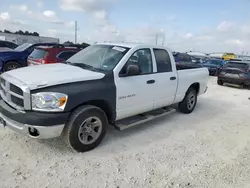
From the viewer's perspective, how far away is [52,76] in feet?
12.1

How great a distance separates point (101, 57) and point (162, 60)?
1.48 meters

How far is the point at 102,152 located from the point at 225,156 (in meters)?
2.18

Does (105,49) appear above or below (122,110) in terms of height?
above

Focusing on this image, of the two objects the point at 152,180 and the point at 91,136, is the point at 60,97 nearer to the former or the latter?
the point at 91,136

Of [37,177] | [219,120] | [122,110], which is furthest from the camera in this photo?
[219,120]

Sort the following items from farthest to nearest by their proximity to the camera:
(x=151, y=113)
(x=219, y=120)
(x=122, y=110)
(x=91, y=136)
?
(x=219, y=120) < (x=151, y=113) < (x=122, y=110) < (x=91, y=136)

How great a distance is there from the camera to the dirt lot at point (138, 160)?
321cm

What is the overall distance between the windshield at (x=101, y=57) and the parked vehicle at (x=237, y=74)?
9.93m

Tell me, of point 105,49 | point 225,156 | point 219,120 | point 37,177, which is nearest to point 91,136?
point 37,177

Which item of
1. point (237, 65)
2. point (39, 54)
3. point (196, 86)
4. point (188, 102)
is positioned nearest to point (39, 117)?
point (188, 102)

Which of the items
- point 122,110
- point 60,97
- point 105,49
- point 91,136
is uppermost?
point 105,49

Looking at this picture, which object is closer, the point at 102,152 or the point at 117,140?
the point at 102,152

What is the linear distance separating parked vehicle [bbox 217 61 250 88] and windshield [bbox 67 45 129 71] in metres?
9.93

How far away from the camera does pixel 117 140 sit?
14.8 feet
